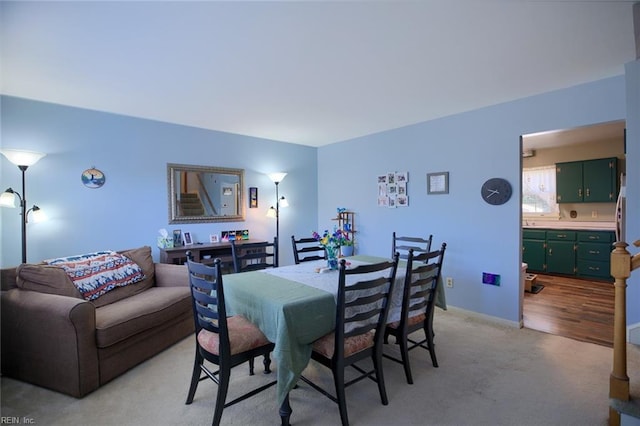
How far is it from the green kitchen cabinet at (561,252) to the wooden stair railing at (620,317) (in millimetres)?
4260

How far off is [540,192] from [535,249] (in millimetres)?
1259

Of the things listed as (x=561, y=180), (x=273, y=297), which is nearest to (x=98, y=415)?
(x=273, y=297)

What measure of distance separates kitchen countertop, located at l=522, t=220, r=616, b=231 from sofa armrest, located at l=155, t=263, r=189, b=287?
589 cm

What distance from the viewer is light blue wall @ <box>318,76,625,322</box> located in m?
2.95

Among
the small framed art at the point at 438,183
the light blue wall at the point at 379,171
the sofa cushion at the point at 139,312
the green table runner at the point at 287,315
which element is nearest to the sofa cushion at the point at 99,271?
the sofa cushion at the point at 139,312

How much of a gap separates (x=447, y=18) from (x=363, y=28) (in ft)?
1.65

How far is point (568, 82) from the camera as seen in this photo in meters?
2.79

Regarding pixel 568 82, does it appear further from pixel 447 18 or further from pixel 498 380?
pixel 498 380

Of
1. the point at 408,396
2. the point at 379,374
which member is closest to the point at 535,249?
the point at 408,396

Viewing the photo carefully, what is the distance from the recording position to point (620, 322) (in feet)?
5.61

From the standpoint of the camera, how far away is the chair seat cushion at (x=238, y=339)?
6.03 ft

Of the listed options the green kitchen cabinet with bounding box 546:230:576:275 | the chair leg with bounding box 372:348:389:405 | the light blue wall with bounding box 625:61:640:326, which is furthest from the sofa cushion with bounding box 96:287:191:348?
the green kitchen cabinet with bounding box 546:230:576:275

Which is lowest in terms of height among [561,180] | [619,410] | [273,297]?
[619,410]

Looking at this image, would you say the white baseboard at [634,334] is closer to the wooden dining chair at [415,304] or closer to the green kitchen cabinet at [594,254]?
the wooden dining chair at [415,304]
